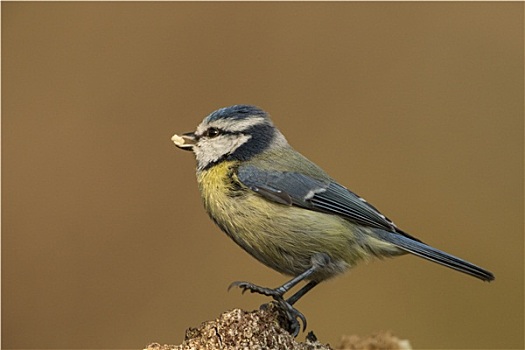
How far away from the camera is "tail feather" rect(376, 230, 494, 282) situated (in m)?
3.06

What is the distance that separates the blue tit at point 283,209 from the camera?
3.09m

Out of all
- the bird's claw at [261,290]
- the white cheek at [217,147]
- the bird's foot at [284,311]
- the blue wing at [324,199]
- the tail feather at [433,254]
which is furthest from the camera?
the white cheek at [217,147]

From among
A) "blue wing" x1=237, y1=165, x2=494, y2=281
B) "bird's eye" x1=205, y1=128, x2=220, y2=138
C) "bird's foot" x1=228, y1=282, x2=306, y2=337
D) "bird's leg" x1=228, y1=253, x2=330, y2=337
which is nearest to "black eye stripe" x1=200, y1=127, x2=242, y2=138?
"bird's eye" x1=205, y1=128, x2=220, y2=138

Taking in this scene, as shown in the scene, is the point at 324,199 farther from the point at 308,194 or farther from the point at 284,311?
the point at 284,311

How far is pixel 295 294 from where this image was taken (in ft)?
10.2

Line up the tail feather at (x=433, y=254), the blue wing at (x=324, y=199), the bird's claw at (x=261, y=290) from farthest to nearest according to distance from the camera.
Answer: the blue wing at (x=324, y=199), the tail feather at (x=433, y=254), the bird's claw at (x=261, y=290)

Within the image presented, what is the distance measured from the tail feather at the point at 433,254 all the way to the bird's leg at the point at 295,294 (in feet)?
1.09

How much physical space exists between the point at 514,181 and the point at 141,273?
2663 mm

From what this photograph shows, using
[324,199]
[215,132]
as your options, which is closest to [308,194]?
[324,199]

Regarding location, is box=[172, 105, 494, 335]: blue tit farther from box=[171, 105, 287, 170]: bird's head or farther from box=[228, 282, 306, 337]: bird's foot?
box=[228, 282, 306, 337]: bird's foot

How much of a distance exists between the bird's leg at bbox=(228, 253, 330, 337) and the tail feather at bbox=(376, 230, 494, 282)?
0.33 meters

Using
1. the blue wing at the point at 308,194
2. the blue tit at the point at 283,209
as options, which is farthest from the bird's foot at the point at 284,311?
the blue wing at the point at 308,194

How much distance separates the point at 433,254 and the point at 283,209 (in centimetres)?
67

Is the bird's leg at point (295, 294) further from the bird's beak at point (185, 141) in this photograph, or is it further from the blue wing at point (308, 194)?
the bird's beak at point (185, 141)
